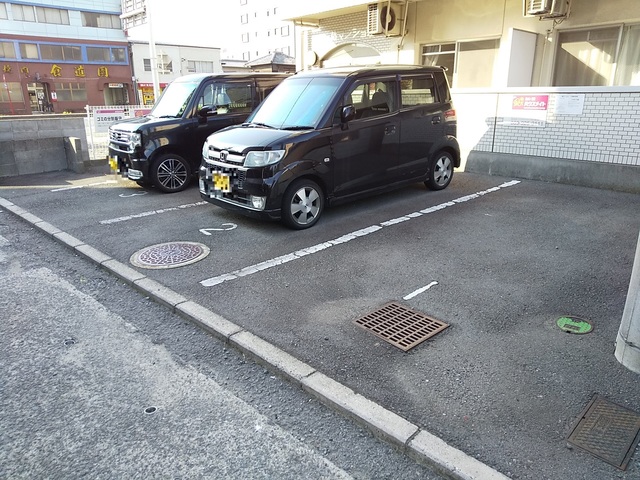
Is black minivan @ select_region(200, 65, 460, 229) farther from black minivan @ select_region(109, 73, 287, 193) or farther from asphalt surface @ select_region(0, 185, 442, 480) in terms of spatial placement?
asphalt surface @ select_region(0, 185, 442, 480)

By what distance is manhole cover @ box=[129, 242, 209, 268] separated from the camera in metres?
5.14

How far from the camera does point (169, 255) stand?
5.38m

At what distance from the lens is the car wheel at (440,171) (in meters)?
7.95

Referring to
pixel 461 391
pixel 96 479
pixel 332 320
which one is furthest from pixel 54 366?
pixel 461 391

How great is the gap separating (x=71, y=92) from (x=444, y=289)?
48.3m

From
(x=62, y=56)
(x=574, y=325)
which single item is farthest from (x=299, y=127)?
(x=62, y=56)

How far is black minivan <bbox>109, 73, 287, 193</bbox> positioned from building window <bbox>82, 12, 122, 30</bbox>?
44184 millimetres

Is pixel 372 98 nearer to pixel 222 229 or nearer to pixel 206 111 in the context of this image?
pixel 222 229

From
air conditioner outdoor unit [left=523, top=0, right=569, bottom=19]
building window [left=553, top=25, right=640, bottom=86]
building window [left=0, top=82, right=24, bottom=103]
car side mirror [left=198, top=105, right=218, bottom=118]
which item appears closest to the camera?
car side mirror [left=198, top=105, right=218, bottom=118]

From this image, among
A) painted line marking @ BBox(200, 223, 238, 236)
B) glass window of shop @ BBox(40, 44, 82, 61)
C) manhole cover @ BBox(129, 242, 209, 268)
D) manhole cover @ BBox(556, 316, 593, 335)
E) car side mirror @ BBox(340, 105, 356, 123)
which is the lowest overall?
manhole cover @ BBox(556, 316, 593, 335)

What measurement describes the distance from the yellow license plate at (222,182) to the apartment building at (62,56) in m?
43.4

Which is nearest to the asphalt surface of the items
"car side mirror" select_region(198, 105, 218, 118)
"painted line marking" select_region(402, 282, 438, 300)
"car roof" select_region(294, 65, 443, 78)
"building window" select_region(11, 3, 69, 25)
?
"painted line marking" select_region(402, 282, 438, 300)

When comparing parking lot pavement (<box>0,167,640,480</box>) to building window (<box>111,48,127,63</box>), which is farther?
building window (<box>111,48,127,63</box>)

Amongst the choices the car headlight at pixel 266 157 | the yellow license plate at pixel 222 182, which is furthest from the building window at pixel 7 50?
the car headlight at pixel 266 157
